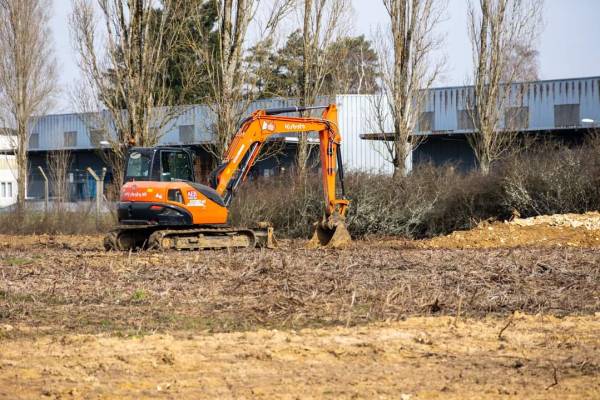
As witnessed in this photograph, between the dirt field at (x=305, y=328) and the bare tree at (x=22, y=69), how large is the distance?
24.4 meters

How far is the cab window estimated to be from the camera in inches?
855

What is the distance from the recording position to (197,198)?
21594 millimetres

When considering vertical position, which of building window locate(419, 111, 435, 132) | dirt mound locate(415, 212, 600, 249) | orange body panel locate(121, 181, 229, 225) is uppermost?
building window locate(419, 111, 435, 132)

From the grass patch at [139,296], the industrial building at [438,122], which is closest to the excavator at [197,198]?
the grass patch at [139,296]

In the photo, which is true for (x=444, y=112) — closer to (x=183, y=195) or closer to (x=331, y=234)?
(x=331, y=234)

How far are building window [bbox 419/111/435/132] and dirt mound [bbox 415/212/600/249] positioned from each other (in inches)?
619

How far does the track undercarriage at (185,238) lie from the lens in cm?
2156

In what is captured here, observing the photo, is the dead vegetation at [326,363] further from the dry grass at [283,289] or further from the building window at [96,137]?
the building window at [96,137]

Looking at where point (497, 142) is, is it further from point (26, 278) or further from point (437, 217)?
point (26, 278)

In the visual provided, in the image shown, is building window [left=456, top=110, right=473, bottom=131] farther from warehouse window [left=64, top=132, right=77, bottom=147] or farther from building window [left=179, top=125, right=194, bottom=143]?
warehouse window [left=64, top=132, right=77, bottom=147]

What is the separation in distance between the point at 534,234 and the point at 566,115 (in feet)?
52.8

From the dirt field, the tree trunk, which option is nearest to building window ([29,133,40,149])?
the tree trunk

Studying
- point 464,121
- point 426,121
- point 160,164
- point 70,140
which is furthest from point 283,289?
point 70,140

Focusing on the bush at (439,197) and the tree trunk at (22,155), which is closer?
the bush at (439,197)
